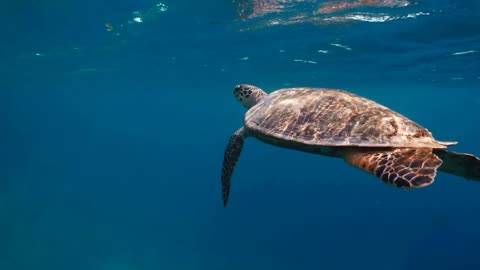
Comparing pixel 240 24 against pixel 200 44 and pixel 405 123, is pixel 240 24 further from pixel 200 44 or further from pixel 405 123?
pixel 405 123

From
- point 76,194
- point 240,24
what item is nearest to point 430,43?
point 240,24

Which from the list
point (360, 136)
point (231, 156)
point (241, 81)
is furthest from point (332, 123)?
point (241, 81)

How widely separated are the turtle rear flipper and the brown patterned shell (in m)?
0.12

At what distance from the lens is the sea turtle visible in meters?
3.28

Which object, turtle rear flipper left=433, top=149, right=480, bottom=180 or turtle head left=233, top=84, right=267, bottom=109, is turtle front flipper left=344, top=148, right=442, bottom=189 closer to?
turtle rear flipper left=433, top=149, right=480, bottom=180

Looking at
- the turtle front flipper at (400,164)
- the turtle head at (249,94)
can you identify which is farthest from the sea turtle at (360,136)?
the turtle head at (249,94)

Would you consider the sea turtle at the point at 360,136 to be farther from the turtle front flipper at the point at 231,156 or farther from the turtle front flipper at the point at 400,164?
the turtle front flipper at the point at 231,156

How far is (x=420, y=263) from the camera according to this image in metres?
23.4

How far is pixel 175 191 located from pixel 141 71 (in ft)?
115

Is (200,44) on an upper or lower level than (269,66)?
upper

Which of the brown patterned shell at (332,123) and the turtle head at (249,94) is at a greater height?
the brown patterned shell at (332,123)

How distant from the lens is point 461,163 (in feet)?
12.7

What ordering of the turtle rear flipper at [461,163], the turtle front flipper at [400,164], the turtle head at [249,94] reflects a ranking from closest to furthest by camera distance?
the turtle front flipper at [400,164], the turtle rear flipper at [461,163], the turtle head at [249,94]

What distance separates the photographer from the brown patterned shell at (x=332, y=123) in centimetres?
391
